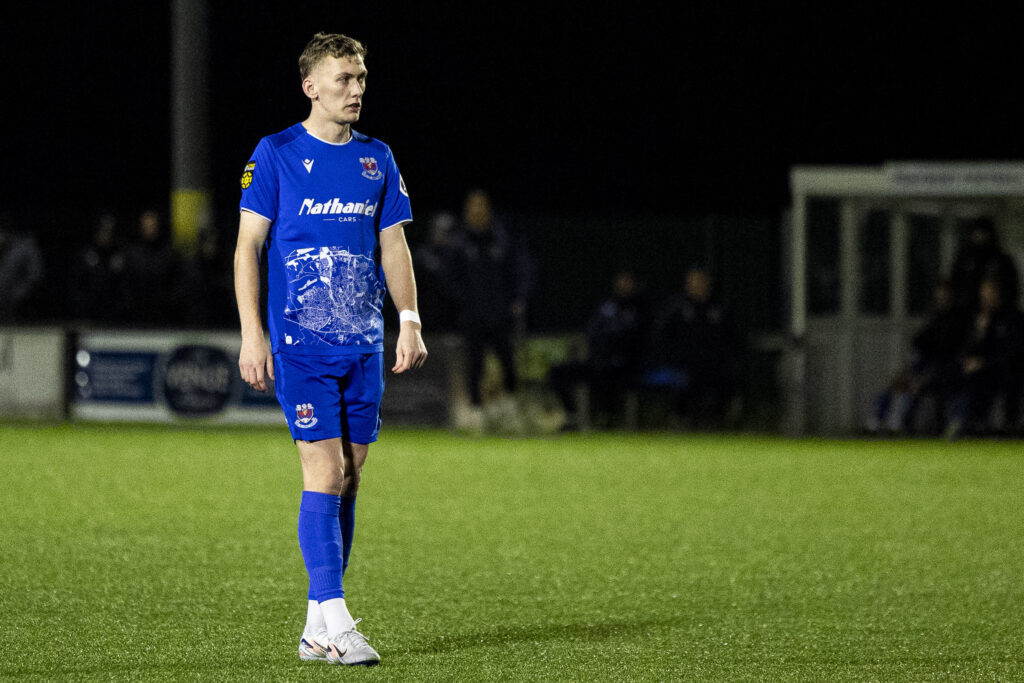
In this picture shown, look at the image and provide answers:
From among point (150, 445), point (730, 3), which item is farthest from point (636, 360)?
point (730, 3)

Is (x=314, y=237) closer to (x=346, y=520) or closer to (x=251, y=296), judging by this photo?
(x=251, y=296)

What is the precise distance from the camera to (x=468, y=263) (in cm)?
1516

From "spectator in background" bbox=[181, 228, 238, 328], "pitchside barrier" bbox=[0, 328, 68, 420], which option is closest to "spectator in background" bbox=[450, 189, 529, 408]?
"spectator in background" bbox=[181, 228, 238, 328]

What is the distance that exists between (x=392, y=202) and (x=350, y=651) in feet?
5.01

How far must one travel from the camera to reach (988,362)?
1491 cm

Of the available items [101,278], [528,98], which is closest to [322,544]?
[101,278]

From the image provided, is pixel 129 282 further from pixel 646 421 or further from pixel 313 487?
pixel 313 487

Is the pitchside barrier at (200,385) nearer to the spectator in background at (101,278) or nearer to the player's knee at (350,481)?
the spectator in background at (101,278)

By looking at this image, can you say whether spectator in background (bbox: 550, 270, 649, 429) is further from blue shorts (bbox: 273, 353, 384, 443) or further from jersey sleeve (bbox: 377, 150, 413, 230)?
blue shorts (bbox: 273, 353, 384, 443)

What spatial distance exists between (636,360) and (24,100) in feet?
84.8

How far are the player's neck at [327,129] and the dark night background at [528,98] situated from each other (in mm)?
29935

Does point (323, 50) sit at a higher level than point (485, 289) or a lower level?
higher

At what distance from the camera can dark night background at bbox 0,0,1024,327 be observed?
3559 centimetres

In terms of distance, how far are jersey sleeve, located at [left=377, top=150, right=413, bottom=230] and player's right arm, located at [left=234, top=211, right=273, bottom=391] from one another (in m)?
0.41
